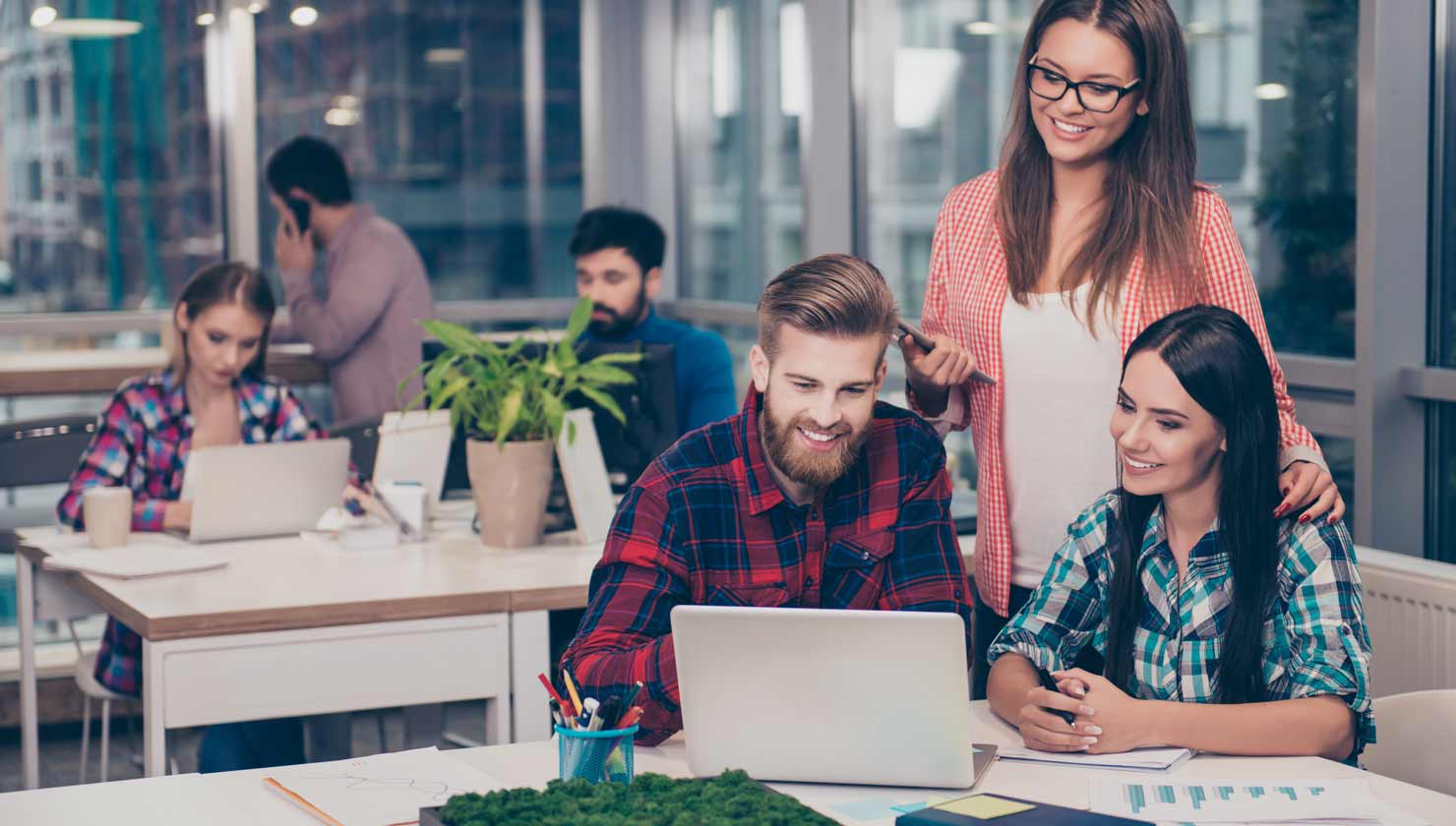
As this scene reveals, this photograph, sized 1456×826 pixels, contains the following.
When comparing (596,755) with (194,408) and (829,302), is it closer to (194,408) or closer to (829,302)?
(829,302)

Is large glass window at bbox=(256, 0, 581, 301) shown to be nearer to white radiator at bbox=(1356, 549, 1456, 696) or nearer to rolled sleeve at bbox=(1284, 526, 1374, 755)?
white radiator at bbox=(1356, 549, 1456, 696)

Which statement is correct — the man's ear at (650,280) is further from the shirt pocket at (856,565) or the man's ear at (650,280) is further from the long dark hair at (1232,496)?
the long dark hair at (1232,496)

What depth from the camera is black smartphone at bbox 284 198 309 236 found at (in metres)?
4.70

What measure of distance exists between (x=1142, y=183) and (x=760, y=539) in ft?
2.31

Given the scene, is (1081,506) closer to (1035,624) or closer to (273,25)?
(1035,624)

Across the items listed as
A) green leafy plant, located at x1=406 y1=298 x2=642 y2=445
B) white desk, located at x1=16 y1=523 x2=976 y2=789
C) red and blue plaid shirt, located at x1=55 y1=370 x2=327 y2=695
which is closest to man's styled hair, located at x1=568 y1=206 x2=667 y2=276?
green leafy plant, located at x1=406 y1=298 x2=642 y2=445

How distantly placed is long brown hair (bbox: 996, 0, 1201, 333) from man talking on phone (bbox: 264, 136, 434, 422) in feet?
8.84

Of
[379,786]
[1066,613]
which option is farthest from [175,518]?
[1066,613]

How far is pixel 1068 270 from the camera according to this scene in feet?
7.15

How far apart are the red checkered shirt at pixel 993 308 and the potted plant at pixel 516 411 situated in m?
0.81

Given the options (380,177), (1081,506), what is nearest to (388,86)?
(380,177)

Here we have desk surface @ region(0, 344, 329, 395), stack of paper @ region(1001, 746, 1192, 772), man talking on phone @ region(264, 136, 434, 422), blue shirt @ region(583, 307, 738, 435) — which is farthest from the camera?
man talking on phone @ region(264, 136, 434, 422)

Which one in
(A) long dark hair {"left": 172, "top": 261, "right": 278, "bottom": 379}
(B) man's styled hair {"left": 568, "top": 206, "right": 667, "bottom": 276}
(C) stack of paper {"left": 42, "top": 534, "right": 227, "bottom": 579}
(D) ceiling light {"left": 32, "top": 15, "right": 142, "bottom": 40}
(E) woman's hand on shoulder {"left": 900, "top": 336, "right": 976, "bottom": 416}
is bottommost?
(C) stack of paper {"left": 42, "top": 534, "right": 227, "bottom": 579}

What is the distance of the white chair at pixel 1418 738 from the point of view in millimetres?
1901
